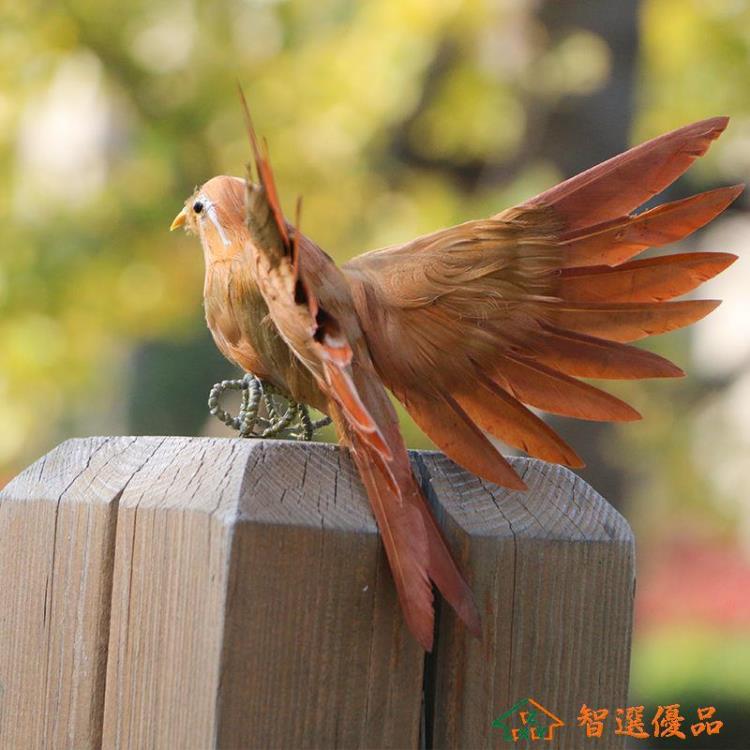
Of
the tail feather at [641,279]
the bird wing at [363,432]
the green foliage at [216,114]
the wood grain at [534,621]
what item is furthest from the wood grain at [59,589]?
the green foliage at [216,114]

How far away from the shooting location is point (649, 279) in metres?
1.30

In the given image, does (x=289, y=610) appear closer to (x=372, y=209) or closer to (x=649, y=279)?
(x=649, y=279)

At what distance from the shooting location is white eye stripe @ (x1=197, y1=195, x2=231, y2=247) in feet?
4.71

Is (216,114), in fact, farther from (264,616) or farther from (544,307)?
(264,616)

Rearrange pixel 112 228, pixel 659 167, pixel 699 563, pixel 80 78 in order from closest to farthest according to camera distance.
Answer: pixel 659 167 < pixel 112 228 < pixel 80 78 < pixel 699 563

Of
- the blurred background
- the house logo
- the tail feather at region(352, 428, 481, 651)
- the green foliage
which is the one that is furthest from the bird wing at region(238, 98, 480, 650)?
the green foliage

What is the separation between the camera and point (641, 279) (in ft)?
4.27

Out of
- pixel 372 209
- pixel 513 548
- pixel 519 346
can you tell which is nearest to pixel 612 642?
pixel 513 548

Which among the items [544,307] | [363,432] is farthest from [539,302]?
[363,432]

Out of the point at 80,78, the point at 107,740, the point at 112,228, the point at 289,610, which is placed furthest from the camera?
the point at 80,78

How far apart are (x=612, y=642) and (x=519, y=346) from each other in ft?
1.08

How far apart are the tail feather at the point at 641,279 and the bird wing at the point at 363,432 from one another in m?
0.29

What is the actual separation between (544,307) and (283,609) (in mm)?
458

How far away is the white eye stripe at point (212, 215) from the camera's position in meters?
1.44
